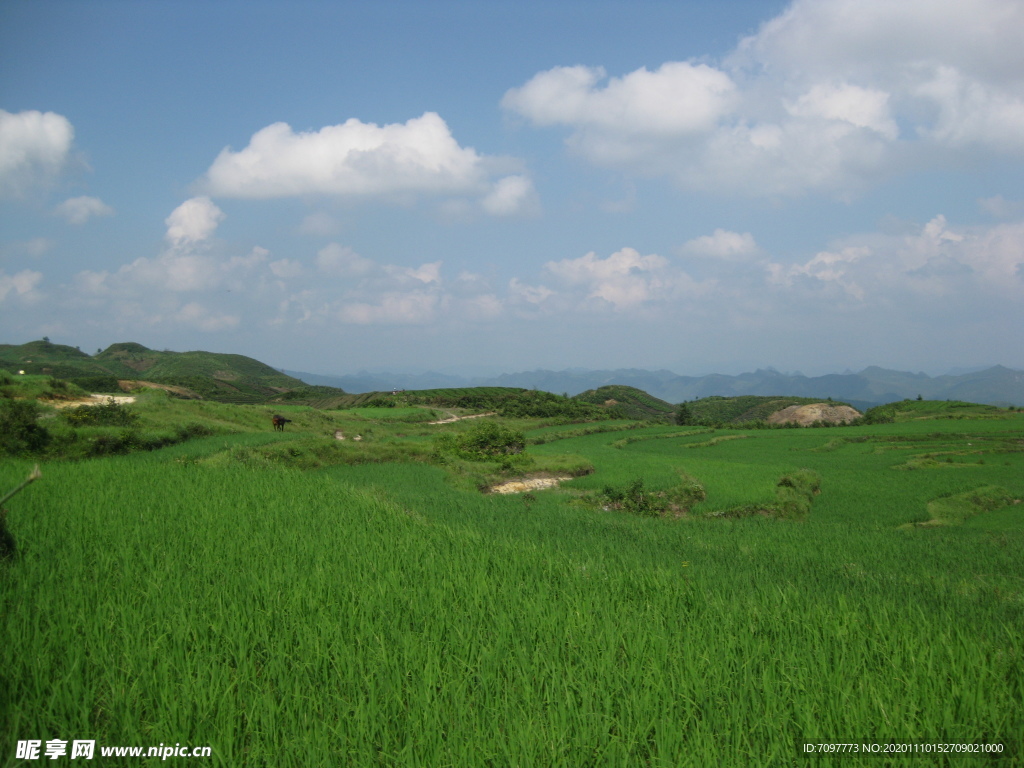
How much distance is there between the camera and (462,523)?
857cm

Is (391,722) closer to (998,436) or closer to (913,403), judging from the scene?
(998,436)

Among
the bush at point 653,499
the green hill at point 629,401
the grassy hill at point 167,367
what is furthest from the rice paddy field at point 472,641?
the green hill at point 629,401

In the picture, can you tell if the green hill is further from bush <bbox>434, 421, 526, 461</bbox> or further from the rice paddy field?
the rice paddy field

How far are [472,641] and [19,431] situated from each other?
50.1 feet

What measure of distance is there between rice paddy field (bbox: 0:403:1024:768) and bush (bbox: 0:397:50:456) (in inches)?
241

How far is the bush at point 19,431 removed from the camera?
12.9 metres

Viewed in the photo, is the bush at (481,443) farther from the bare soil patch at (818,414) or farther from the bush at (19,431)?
the bare soil patch at (818,414)

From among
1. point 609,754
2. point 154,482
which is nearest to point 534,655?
point 609,754

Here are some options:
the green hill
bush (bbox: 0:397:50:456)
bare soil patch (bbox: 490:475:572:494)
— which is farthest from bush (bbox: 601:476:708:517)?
the green hill

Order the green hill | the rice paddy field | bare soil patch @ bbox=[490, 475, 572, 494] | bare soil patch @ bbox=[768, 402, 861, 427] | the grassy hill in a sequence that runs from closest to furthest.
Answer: the rice paddy field < bare soil patch @ bbox=[490, 475, 572, 494] < the grassy hill < bare soil patch @ bbox=[768, 402, 861, 427] < the green hill

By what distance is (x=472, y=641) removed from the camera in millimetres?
3727

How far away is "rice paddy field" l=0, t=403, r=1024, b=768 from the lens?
2.70 metres

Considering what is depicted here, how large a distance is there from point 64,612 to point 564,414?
51.3 metres

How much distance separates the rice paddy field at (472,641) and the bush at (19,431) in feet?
20.1
